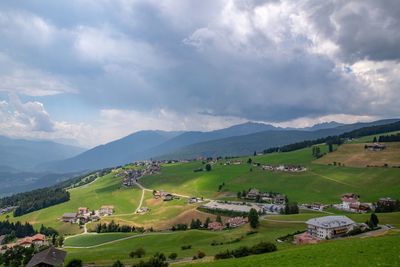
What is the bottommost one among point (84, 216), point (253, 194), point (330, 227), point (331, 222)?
point (84, 216)

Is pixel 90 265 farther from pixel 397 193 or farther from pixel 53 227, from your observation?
pixel 397 193

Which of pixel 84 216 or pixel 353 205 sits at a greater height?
pixel 353 205

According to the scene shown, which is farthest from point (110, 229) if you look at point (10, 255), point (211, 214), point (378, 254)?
point (378, 254)

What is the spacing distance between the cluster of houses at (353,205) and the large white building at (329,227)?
52.5 meters

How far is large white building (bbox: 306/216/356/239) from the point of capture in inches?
3524

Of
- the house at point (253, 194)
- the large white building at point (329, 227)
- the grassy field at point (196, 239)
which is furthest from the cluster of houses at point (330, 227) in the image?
the house at point (253, 194)

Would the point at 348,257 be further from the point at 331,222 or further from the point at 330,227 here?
the point at 331,222

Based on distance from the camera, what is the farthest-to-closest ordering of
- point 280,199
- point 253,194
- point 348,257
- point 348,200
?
point 253,194
point 280,199
point 348,200
point 348,257

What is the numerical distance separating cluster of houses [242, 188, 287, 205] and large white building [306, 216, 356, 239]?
7762cm

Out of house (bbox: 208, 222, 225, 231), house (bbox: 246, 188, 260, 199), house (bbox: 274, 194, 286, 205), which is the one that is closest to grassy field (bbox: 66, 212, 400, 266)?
house (bbox: 208, 222, 225, 231)

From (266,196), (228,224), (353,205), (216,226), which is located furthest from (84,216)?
(353,205)

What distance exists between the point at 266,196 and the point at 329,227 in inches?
3739

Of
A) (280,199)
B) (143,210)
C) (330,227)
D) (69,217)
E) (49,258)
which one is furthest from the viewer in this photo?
(143,210)

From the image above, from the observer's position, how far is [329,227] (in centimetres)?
9081
